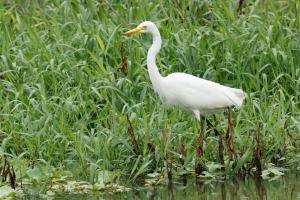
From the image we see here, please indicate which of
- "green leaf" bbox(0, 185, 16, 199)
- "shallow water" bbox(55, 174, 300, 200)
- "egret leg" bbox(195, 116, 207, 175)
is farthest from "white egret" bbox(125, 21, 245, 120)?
"green leaf" bbox(0, 185, 16, 199)

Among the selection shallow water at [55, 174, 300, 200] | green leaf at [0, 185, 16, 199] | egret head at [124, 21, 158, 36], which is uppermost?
egret head at [124, 21, 158, 36]

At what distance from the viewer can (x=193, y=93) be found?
7.98 meters

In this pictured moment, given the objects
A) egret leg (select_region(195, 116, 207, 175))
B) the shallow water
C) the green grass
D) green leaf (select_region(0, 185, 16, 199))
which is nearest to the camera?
the shallow water

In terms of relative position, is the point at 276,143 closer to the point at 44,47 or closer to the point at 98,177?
the point at 98,177

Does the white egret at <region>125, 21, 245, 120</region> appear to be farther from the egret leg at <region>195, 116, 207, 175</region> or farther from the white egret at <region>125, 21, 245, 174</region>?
the egret leg at <region>195, 116, 207, 175</region>

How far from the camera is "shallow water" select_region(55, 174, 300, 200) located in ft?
22.0

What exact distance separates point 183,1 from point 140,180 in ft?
11.2

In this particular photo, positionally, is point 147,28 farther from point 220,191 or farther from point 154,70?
point 220,191

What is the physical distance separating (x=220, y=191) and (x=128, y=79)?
86.6 inches

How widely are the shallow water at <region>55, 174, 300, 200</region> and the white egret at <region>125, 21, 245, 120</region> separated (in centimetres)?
97

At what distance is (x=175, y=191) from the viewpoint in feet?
22.8

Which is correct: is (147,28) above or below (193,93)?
above

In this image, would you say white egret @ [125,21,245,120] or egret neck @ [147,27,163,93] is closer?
white egret @ [125,21,245,120]

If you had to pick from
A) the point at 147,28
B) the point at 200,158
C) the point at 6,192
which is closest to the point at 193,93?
the point at 147,28
